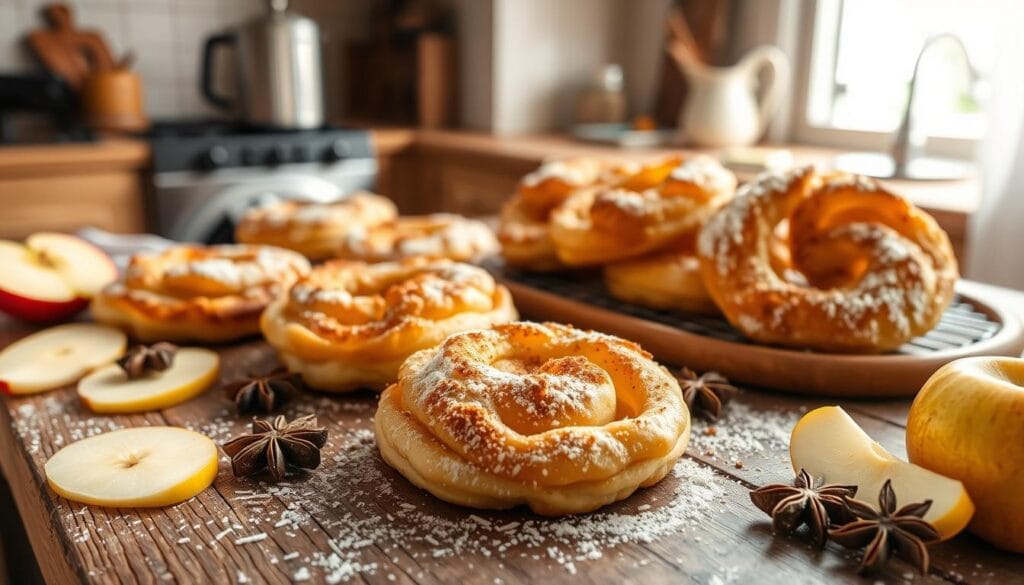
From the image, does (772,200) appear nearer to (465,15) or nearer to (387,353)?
(387,353)

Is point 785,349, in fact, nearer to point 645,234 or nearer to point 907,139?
point 645,234

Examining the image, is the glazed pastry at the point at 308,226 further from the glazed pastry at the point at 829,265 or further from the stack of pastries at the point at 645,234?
the glazed pastry at the point at 829,265

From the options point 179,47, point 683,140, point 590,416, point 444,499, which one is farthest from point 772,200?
point 179,47

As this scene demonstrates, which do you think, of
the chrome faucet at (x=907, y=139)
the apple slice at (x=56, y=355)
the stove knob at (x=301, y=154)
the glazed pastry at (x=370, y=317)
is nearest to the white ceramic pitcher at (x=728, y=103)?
the chrome faucet at (x=907, y=139)

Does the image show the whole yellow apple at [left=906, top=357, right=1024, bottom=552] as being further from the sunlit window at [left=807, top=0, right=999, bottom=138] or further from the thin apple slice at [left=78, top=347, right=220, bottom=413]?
the sunlit window at [left=807, top=0, right=999, bottom=138]

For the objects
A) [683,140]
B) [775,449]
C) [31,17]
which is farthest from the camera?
[31,17]
